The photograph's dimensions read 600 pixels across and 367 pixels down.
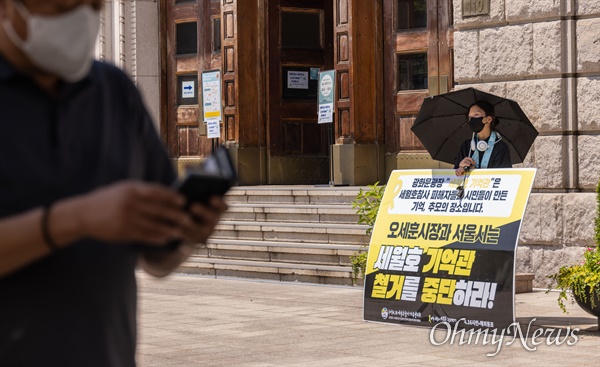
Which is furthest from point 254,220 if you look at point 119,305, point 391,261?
point 119,305

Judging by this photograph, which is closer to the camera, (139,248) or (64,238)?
(64,238)

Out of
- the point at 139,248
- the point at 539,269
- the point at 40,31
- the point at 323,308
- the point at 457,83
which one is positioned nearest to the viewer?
the point at 40,31

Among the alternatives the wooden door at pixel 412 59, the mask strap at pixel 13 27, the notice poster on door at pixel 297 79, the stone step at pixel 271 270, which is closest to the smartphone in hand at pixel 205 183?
the mask strap at pixel 13 27

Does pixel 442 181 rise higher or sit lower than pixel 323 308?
higher

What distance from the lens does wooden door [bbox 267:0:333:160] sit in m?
18.9

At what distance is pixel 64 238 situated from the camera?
7.64ft

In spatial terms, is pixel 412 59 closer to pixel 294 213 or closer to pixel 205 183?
pixel 294 213

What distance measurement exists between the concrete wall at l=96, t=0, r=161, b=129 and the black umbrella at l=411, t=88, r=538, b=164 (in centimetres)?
966

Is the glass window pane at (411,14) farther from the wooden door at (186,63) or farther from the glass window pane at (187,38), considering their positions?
the glass window pane at (187,38)

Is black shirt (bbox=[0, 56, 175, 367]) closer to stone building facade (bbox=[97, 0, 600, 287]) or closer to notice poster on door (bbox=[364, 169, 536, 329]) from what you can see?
notice poster on door (bbox=[364, 169, 536, 329])

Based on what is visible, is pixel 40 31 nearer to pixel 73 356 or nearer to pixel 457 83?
pixel 73 356

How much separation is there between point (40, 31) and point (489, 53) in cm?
1144

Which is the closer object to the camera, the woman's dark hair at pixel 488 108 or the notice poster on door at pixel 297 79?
the woman's dark hair at pixel 488 108

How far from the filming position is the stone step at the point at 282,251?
1420cm
